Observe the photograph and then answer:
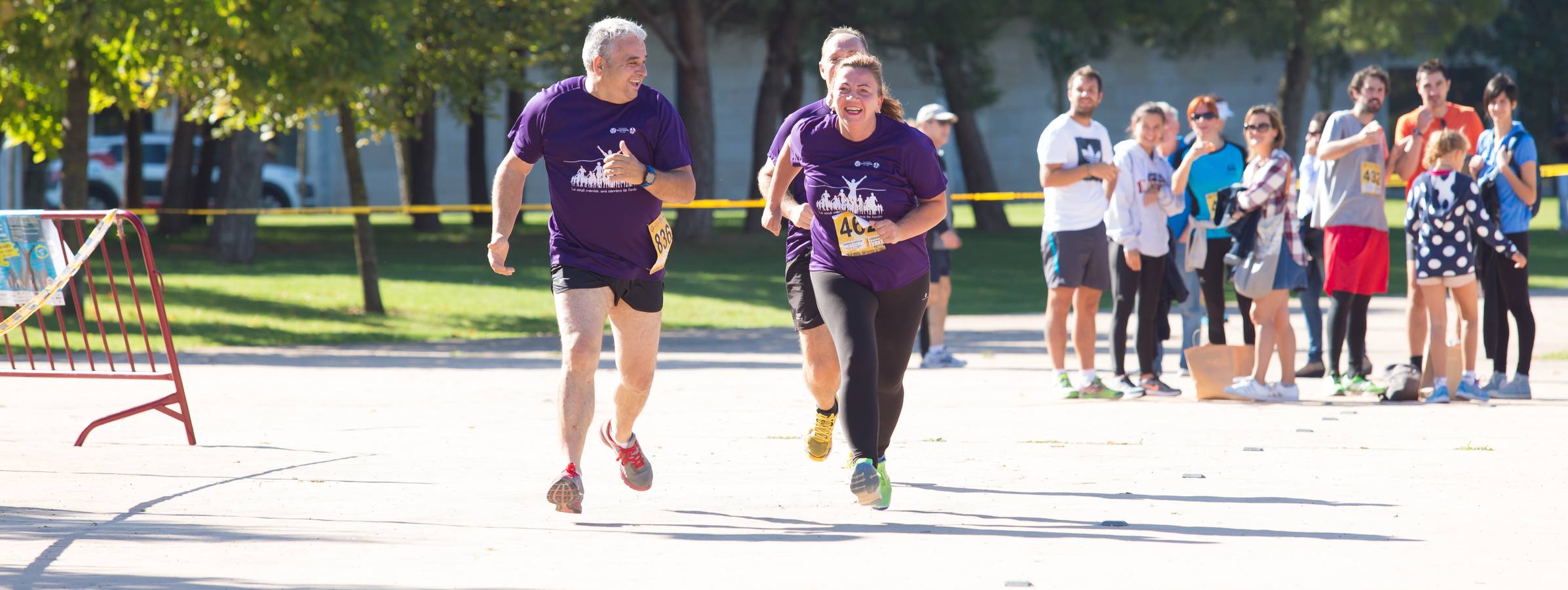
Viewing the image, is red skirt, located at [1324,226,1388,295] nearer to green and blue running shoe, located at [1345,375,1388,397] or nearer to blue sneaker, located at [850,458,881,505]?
green and blue running shoe, located at [1345,375,1388,397]

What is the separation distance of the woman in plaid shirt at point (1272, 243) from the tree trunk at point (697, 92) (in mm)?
15779

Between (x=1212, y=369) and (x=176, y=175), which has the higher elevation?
(x=176, y=175)

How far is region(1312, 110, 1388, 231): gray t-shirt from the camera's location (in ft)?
31.3

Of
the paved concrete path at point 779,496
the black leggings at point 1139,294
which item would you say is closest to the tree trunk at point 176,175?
the paved concrete path at point 779,496

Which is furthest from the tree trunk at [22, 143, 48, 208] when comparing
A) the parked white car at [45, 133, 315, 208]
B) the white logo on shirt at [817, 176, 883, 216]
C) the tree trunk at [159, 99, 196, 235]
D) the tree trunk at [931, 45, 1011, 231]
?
the white logo on shirt at [817, 176, 883, 216]

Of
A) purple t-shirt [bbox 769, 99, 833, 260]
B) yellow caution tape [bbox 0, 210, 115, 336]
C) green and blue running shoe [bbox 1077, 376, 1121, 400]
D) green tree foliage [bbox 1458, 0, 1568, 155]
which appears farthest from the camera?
green tree foliage [bbox 1458, 0, 1568, 155]

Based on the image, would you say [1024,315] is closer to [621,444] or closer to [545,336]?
[545,336]

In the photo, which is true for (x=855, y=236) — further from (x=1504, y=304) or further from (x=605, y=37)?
(x=1504, y=304)

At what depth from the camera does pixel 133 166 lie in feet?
97.7

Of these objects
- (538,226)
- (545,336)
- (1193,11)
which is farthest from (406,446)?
(538,226)

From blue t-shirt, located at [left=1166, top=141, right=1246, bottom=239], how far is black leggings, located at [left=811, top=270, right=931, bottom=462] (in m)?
3.84

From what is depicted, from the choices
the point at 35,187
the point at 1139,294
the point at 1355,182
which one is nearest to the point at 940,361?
the point at 1139,294

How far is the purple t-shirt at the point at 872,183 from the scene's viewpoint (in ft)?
20.5

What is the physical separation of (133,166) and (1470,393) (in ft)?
83.4
